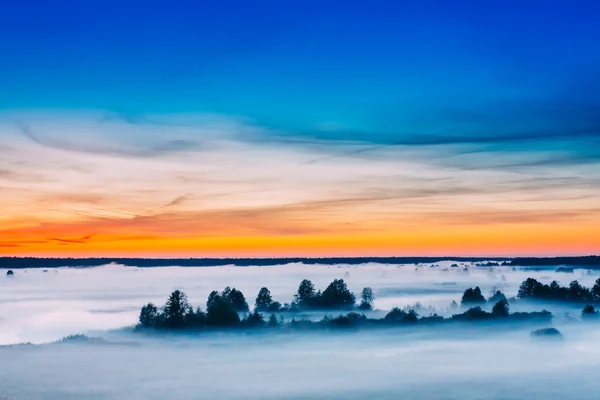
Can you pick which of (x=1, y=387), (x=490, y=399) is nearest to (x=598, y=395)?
(x=490, y=399)

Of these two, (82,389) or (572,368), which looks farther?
(572,368)

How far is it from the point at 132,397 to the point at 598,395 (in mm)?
99520

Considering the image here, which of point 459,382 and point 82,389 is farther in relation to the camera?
point 459,382

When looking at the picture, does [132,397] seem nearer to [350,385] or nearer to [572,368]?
[350,385]

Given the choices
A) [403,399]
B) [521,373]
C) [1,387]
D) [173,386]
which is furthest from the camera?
[521,373]

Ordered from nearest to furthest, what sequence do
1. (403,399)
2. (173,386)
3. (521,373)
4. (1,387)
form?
1. (1,387)
2. (403,399)
3. (173,386)
4. (521,373)

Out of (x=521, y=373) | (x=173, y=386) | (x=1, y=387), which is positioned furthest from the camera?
(x=521, y=373)

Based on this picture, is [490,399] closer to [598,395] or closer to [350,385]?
[598,395]

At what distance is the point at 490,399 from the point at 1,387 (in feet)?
332

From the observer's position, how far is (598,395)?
541 ft

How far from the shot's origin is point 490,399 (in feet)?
536

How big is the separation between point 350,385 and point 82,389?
2639 inches

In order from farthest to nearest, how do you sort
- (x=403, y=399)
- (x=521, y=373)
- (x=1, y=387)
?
1. (x=521, y=373)
2. (x=403, y=399)
3. (x=1, y=387)

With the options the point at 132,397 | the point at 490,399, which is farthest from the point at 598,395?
the point at 132,397
